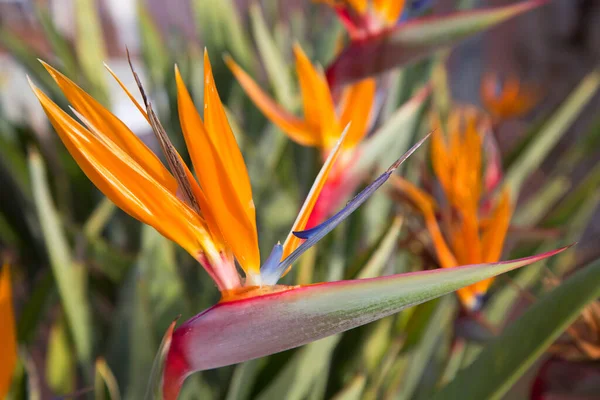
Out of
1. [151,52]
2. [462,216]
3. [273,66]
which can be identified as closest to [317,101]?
[462,216]

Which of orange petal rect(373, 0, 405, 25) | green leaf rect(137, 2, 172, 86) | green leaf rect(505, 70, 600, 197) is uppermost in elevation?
green leaf rect(137, 2, 172, 86)

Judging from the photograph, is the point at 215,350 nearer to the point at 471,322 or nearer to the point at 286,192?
the point at 471,322

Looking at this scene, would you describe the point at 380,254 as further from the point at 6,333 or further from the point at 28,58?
the point at 28,58

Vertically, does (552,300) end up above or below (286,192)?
below

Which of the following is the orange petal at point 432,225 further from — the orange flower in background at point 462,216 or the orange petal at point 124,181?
the orange petal at point 124,181

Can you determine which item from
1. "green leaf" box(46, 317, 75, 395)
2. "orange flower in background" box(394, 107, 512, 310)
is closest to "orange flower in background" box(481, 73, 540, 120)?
"orange flower in background" box(394, 107, 512, 310)

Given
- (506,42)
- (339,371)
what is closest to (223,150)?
(339,371)

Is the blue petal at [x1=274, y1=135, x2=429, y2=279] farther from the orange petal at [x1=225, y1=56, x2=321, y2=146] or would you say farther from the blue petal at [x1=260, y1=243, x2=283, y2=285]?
the orange petal at [x1=225, y1=56, x2=321, y2=146]
